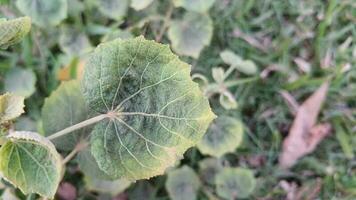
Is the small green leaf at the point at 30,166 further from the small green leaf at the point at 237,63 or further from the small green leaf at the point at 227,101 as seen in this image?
the small green leaf at the point at 237,63

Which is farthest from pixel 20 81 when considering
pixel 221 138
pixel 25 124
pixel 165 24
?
pixel 221 138

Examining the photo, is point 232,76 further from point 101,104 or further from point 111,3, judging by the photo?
point 101,104

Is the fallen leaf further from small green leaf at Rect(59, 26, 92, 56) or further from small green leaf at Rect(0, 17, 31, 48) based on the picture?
small green leaf at Rect(0, 17, 31, 48)

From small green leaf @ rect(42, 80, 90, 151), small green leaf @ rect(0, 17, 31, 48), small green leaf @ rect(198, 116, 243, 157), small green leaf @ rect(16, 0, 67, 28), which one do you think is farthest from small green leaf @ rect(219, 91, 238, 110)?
small green leaf @ rect(0, 17, 31, 48)

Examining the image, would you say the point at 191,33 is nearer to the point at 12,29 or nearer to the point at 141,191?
the point at 141,191

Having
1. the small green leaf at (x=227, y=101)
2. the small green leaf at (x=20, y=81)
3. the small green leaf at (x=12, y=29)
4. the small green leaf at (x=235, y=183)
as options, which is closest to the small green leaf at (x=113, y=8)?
the small green leaf at (x=20, y=81)
